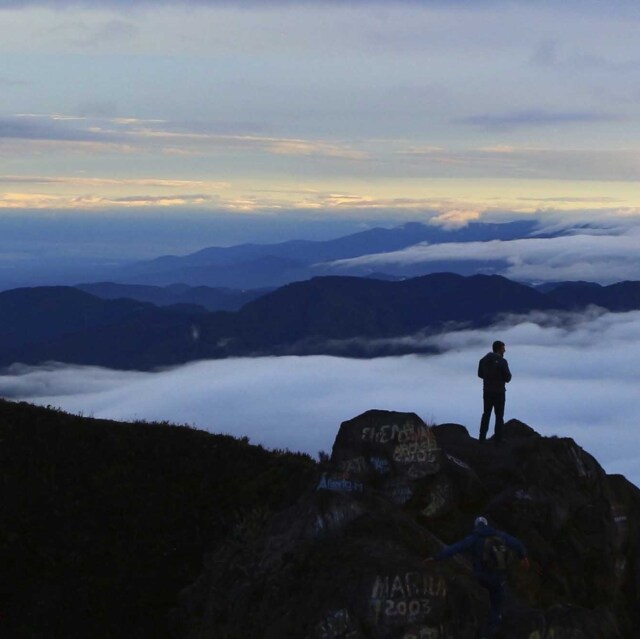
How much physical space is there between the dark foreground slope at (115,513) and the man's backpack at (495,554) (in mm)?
7657

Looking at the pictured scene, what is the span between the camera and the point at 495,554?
15.6 metres

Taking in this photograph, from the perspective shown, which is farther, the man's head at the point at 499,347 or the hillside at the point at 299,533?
the man's head at the point at 499,347

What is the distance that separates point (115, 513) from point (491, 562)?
11675 mm

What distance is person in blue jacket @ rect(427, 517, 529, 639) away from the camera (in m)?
15.6

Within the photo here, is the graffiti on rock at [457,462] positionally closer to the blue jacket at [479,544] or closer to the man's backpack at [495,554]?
the blue jacket at [479,544]

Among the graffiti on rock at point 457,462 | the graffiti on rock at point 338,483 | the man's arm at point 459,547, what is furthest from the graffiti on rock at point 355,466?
the man's arm at point 459,547

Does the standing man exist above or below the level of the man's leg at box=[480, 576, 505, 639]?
above

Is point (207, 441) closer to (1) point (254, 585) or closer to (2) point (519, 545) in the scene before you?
(1) point (254, 585)

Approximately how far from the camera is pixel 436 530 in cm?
2175

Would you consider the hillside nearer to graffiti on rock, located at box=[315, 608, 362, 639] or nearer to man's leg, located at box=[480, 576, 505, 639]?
graffiti on rock, located at box=[315, 608, 362, 639]

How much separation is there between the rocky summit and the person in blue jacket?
352 mm

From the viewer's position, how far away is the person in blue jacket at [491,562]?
613 inches

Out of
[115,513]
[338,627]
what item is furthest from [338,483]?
[115,513]

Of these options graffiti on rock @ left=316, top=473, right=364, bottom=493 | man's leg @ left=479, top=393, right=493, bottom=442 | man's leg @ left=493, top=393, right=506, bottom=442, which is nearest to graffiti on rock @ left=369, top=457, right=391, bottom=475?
graffiti on rock @ left=316, top=473, right=364, bottom=493
